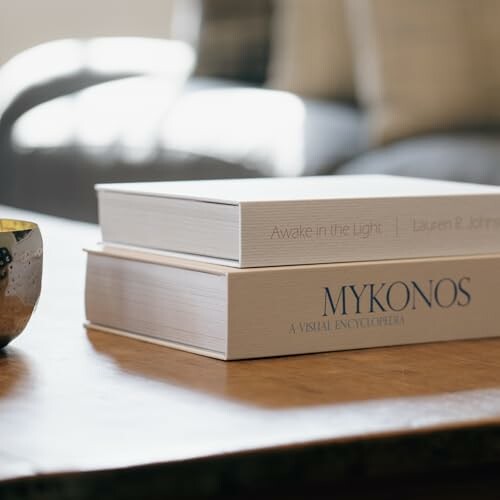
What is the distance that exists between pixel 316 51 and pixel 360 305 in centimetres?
184

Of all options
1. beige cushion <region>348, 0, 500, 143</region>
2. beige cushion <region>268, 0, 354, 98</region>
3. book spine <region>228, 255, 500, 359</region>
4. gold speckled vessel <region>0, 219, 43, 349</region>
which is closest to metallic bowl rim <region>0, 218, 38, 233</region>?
gold speckled vessel <region>0, 219, 43, 349</region>

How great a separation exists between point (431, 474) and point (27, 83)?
228cm

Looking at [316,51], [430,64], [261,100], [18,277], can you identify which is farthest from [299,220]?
[316,51]

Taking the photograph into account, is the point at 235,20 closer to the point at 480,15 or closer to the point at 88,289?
the point at 480,15

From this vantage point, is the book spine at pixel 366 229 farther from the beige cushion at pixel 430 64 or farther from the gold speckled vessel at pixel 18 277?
the beige cushion at pixel 430 64

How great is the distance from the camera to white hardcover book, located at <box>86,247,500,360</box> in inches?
28.5

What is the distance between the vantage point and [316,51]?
2523 mm

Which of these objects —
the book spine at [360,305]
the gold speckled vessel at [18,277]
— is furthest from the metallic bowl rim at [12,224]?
the book spine at [360,305]

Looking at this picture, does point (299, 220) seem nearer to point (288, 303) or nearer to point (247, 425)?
point (288, 303)

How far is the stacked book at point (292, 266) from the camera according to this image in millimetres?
725

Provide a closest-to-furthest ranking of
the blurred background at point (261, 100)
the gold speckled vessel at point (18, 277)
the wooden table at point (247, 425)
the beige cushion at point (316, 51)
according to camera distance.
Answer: the wooden table at point (247, 425) < the gold speckled vessel at point (18, 277) < the blurred background at point (261, 100) < the beige cushion at point (316, 51)

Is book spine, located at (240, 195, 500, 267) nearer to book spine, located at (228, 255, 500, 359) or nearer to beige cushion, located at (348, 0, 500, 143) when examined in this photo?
book spine, located at (228, 255, 500, 359)

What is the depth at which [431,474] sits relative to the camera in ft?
1.81

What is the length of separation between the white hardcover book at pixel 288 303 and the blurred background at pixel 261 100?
85 centimetres
